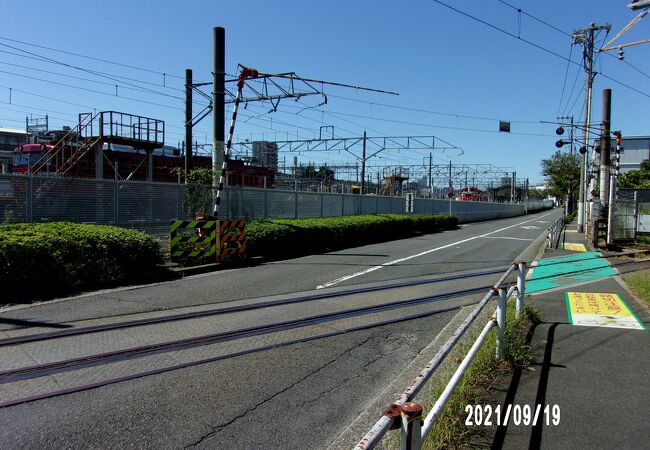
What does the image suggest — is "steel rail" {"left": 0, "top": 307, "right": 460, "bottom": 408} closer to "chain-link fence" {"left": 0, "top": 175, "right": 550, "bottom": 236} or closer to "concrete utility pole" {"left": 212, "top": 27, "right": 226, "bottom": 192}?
"chain-link fence" {"left": 0, "top": 175, "right": 550, "bottom": 236}

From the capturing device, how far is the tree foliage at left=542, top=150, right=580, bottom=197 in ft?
207

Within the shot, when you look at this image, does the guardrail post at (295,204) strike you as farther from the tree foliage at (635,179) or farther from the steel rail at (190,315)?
the tree foliage at (635,179)

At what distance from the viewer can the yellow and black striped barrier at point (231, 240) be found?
13414 mm

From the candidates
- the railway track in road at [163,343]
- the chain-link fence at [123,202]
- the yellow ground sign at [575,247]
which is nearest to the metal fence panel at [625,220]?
the yellow ground sign at [575,247]

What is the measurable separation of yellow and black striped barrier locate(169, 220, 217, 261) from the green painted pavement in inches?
314

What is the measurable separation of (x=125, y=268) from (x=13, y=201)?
303 cm

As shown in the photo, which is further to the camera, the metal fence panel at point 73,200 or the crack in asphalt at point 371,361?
the metal fence panel at point 73,200

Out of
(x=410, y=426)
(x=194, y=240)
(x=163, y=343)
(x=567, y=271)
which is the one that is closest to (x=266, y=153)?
(x=194, y=240)

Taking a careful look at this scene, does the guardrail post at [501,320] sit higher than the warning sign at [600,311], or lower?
higher

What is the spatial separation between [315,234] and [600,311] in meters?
10.9

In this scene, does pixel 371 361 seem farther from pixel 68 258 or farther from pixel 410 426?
pixel 68 258

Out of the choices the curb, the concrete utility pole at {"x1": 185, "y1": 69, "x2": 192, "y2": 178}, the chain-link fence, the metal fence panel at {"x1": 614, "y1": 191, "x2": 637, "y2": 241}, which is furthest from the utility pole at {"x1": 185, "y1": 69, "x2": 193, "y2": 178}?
the metal fence panel at {"x1": 614, "y1": 191, "x2": 637, "y2": 241}

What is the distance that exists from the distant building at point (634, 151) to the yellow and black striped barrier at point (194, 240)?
104067mm

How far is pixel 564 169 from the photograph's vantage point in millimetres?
64750
